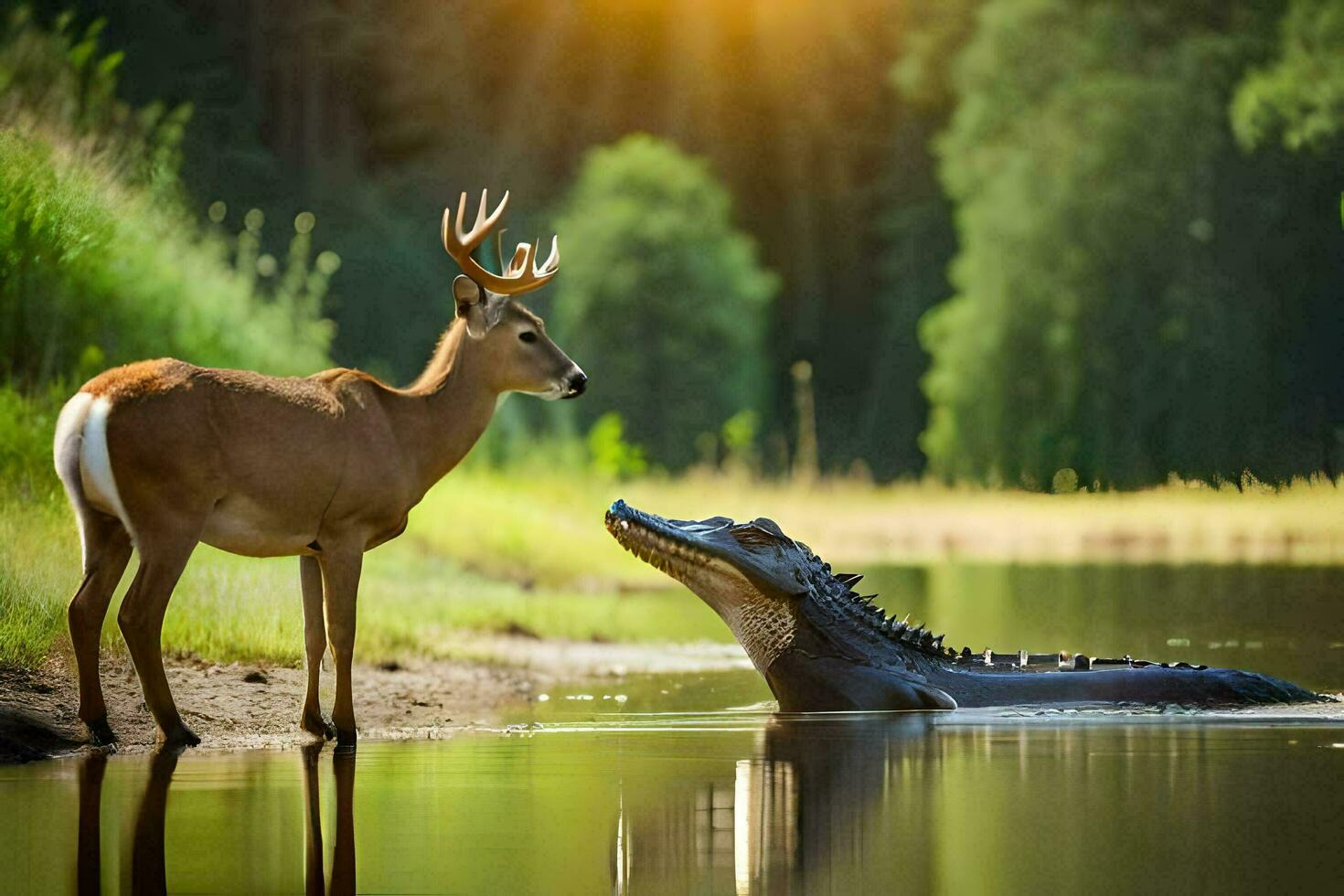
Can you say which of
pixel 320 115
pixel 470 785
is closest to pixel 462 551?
pixel 470 785

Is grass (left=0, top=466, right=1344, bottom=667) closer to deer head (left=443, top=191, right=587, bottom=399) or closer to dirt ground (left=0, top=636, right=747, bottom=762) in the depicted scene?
dirt ground (left=0, top=636, right=747, bottom=762)

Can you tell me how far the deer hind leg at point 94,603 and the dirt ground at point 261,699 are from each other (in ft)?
0.41

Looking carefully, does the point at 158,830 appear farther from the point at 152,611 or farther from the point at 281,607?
the point at 281,607

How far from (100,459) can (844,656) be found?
4452 millimetres

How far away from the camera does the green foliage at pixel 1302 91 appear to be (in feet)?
133

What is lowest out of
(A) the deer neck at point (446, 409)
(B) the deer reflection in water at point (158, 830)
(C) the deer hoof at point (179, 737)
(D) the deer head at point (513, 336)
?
(B) the deer reflection in water at point (158, 830)

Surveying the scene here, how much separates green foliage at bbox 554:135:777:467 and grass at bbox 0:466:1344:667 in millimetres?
10954

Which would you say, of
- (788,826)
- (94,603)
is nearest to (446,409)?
(94,603)

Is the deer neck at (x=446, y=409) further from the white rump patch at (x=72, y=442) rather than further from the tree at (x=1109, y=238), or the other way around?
the tree at (x=1109, y=238)

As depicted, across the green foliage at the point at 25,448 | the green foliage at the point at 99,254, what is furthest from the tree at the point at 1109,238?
the green foliage at the point at 25,448

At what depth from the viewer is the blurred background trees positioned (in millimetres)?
40250

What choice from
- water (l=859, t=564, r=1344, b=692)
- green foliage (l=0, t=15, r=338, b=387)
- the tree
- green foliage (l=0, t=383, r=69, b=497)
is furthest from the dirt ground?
the tree

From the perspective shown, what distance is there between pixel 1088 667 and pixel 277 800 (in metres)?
5.75

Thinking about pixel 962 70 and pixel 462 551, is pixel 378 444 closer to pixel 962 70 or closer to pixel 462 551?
pixel 462 551
